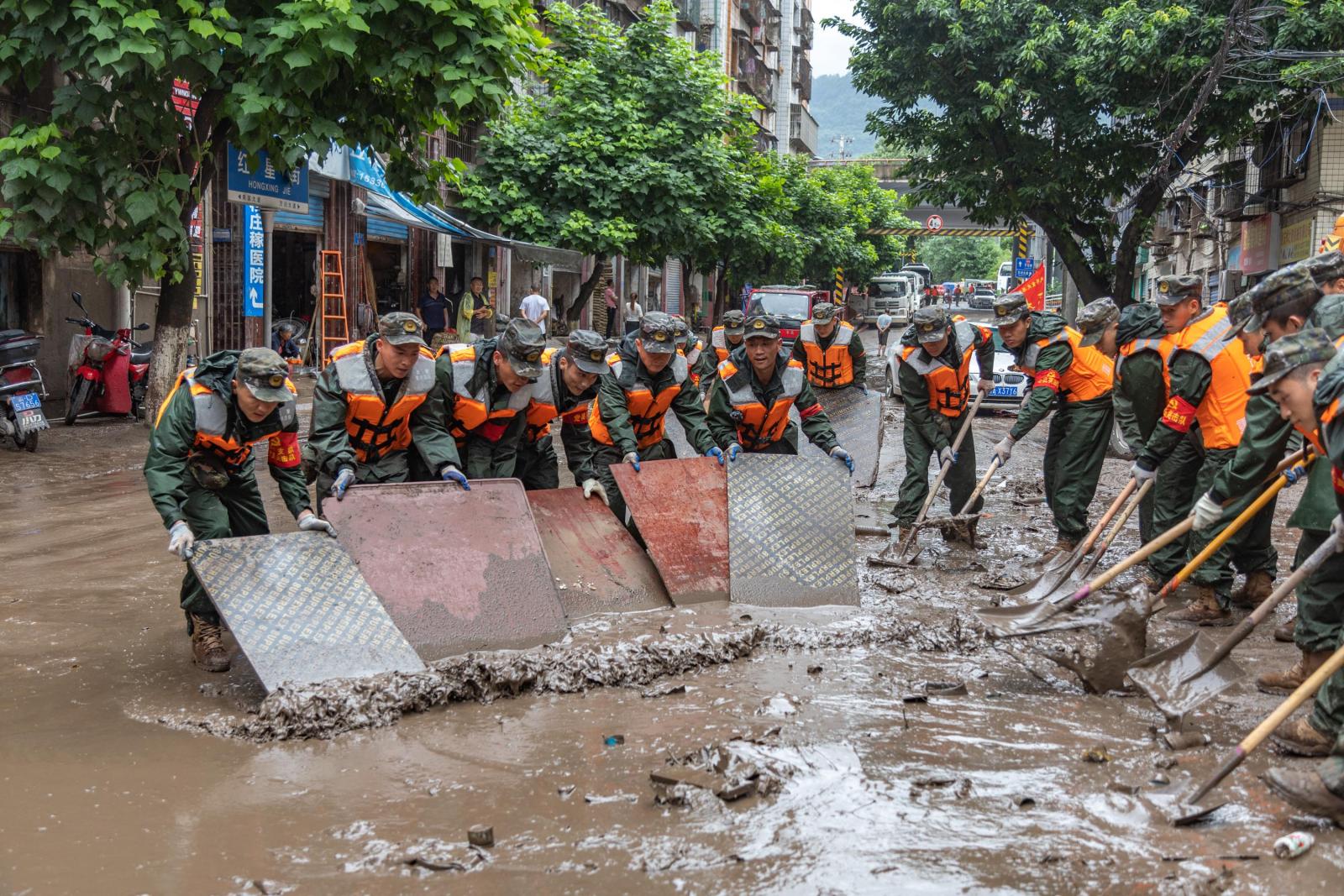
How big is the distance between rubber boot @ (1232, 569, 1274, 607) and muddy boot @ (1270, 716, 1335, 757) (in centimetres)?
215

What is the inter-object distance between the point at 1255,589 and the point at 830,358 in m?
3.78

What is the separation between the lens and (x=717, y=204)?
21594 millimetres

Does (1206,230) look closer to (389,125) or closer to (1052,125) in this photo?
(1052,125)

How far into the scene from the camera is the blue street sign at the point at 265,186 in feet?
41.7

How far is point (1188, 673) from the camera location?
168 inches

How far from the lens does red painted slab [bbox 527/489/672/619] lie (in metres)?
5.64

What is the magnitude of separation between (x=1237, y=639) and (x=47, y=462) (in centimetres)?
867

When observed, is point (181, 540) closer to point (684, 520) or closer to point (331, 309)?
point (684, 520)

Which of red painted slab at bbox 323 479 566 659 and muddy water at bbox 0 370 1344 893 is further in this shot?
red painted slab at bbox 323 479 566 659

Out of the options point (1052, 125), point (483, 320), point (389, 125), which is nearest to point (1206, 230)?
point (1052, 125)

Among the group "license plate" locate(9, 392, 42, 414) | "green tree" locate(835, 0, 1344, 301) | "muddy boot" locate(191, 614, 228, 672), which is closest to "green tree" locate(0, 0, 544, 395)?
"license plate" locate(9, 392, 42, 414)

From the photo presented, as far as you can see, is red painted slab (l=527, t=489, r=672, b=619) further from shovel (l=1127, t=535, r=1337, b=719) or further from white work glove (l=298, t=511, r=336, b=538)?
shovel (l=1127, t=535, r=1337, b=719)

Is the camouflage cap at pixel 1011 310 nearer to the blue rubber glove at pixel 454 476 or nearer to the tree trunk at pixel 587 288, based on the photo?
the blue rubber glove at pixel 454 476

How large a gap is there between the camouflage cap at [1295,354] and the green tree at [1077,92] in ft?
40.8
